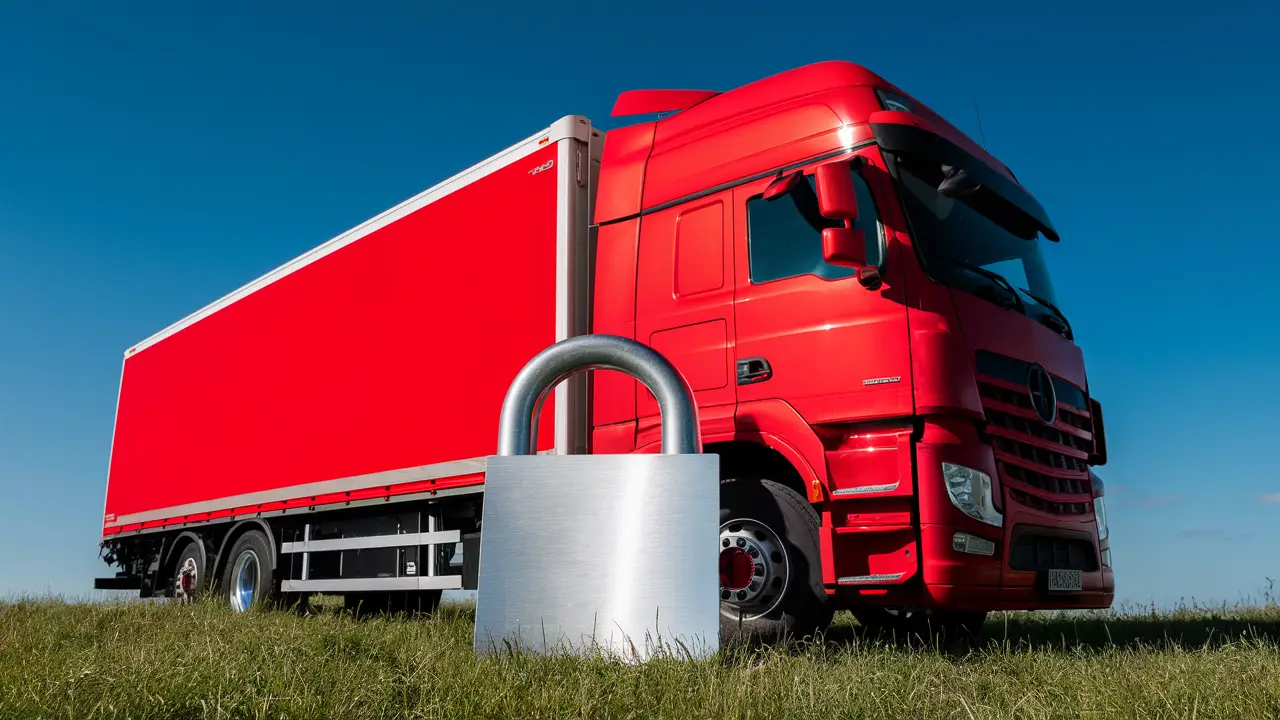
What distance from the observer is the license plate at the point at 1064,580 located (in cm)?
543

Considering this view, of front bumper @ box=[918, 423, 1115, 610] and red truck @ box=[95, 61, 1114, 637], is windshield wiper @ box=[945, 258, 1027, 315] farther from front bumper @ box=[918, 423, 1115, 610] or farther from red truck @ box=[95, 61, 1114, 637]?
front bumper @ box=[918, 423, 1115, 610]

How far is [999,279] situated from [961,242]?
1.12ft

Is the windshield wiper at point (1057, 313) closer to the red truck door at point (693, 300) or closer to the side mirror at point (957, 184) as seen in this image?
the side mirror at point (957, 184)

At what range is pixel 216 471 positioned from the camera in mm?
10531

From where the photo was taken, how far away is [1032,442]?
5.44 metres

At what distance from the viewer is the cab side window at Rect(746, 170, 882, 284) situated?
530cm

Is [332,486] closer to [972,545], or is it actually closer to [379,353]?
[379,353]

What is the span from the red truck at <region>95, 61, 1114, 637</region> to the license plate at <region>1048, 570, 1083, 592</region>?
2cm

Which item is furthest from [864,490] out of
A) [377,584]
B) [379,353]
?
[379,353]

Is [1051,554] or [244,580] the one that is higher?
[1051,554]

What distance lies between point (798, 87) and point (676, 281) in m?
1.40

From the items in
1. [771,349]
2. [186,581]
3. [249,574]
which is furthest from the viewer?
[186,581]

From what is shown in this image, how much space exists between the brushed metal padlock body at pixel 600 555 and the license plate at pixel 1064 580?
2439mm

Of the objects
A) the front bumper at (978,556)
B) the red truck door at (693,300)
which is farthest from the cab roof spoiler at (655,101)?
the front bumper at (978,556)
